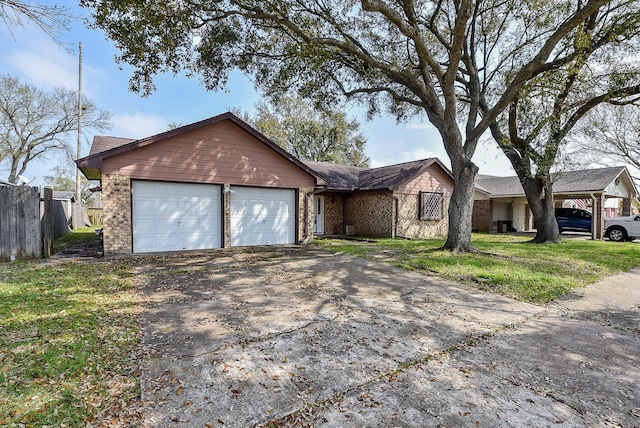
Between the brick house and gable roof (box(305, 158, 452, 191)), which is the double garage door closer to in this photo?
the brick house

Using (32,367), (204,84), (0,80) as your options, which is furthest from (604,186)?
(0,80)

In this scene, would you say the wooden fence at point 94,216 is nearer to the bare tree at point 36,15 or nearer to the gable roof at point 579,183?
the bare tree at point 36,15

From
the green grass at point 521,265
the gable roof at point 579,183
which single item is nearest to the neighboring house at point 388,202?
the green grass at point 521,265

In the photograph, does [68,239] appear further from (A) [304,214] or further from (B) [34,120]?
(B) [34,120]

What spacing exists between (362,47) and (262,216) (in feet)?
23.2

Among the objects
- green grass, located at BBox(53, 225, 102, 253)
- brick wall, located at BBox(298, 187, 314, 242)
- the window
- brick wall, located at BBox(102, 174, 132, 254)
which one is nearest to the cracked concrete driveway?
brick wall, located at BBox(102, 174, 132, 254)

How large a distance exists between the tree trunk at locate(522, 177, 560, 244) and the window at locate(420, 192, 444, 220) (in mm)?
4052

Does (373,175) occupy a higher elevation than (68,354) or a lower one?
higher

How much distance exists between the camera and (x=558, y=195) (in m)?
19.7

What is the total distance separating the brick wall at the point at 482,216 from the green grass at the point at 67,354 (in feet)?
70.8

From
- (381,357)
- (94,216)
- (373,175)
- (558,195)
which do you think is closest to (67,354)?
(381,357)

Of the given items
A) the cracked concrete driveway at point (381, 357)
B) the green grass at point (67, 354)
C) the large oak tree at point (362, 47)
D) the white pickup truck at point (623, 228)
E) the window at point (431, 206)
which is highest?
the large oak tree at point (362, 47)

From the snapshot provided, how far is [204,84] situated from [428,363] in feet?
37.0

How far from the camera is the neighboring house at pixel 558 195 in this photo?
1722 cm
